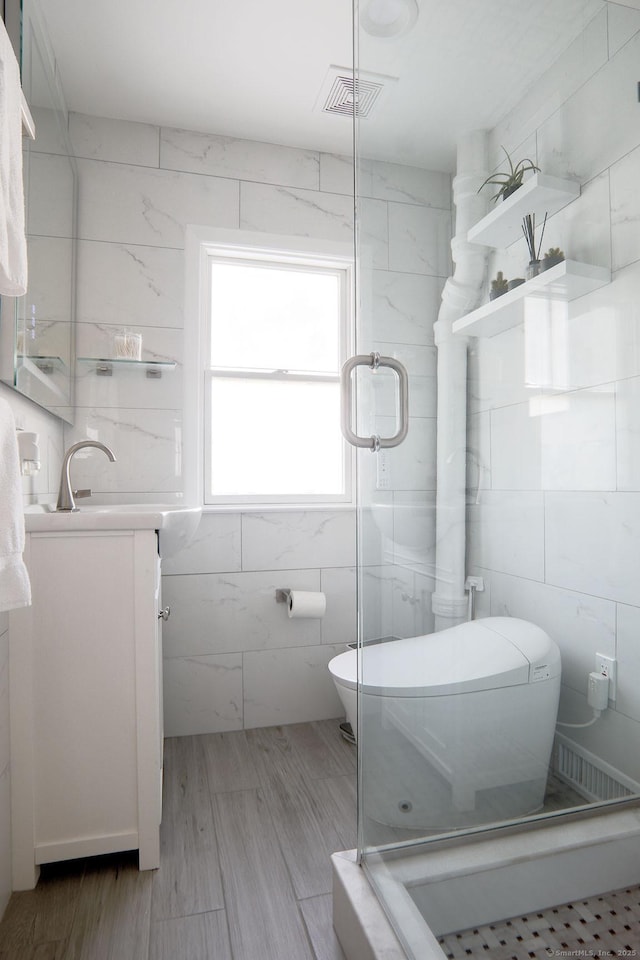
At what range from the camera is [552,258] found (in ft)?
3.24

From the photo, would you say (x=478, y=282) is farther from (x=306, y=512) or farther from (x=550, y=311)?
(x=306, y=512)

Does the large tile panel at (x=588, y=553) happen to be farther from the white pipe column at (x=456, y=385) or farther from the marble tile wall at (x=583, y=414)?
the white pipe column at (x=456, y=385)

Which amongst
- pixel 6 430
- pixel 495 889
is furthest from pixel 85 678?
pixel 495 889

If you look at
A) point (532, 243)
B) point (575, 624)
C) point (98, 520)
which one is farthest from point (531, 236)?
point (98, 520)

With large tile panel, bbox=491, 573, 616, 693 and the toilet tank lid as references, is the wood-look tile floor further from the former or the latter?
large tile panel, bbox=491, 573, 616, 693

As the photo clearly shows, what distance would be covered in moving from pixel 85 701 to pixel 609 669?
123 centimetres

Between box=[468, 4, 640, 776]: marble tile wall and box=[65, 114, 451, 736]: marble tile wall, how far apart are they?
1593 mm

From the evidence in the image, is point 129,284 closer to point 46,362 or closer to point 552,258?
point 46,362

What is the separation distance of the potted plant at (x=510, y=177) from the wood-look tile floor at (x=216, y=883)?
1.57 metres

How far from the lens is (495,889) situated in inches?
37.9

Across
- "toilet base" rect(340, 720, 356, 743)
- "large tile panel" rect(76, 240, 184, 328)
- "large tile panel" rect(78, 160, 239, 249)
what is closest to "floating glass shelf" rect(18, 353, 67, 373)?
"large tile panel" rect(76, 240, 184, 328)

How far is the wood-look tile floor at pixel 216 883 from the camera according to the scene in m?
1.26

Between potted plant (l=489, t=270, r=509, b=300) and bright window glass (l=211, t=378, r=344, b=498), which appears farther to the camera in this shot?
bright window glass (l=211, t=378, r=344, b=498)

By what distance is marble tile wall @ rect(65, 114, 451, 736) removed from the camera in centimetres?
234
